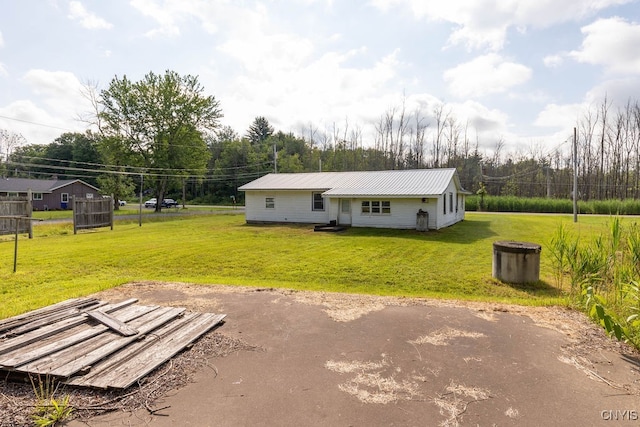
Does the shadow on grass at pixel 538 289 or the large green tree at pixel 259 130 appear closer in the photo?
the shadow on grass at pixel 538 289

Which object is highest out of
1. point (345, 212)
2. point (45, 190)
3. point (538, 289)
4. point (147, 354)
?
point (45, 190)

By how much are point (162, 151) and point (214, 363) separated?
3719cm

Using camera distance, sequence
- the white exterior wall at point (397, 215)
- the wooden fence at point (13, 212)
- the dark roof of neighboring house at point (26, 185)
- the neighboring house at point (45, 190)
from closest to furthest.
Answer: the wooden fence at point (13, 212) < the white exterior wall at point (397, 215) < the dark roof of neighboring house at point (26, 185) < the neighboring house at point (45, 190)

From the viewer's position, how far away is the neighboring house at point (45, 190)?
38656 millimetres

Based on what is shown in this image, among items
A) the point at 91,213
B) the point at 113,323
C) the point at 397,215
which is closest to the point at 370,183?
the point at 397,215

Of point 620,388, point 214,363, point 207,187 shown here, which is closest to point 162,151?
point 207,187

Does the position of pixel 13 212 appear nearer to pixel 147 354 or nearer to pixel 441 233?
pixel 147 354

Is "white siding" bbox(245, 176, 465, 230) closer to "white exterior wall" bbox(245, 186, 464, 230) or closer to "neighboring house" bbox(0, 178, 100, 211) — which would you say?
"white exterior wall" bbox(245, 186, 464, 230)

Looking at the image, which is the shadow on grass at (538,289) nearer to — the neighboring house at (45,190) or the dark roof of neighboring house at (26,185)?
the neighboring house at (45,190)

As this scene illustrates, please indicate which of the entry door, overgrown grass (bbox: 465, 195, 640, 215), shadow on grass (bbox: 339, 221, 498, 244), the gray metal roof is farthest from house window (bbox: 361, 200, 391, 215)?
overgrown grass (bbox: 465, 195, 640, 215)

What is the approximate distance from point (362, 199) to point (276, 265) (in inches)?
400

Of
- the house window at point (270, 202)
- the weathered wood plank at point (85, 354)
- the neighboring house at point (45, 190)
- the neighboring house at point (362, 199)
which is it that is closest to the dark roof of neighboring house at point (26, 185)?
the neighboring house at point (45, 190)

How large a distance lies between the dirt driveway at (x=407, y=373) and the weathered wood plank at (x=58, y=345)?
3.59 feet

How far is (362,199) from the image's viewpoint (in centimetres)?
1938
